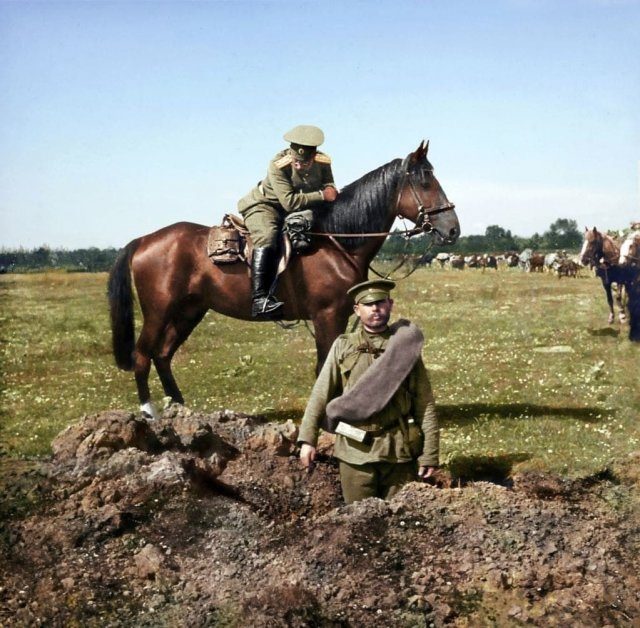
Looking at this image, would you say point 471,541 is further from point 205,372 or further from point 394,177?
point 205,372

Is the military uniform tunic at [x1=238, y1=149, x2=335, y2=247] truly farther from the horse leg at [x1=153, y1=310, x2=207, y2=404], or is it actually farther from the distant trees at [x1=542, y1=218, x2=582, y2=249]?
the distant trees at [x1=542, y1=218, x2=582, y2=249]

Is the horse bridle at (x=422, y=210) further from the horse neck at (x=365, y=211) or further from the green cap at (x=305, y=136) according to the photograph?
the green cap at (x=305, y=136)

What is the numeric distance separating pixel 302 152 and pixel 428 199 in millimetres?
1379

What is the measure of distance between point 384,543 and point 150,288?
464 centimetres

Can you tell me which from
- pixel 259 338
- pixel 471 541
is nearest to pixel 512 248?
pixel 259 338

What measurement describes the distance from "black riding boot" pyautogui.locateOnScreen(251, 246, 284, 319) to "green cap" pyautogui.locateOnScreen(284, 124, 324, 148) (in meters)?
1.30

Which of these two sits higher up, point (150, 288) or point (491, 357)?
point (150, 288)

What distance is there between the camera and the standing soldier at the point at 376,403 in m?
6.82

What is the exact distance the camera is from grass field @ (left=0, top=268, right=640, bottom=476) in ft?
30.9

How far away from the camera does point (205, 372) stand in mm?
10508

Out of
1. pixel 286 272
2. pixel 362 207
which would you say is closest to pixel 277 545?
pixel 286 272

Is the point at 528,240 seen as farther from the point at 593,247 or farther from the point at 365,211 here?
the point at 365,211

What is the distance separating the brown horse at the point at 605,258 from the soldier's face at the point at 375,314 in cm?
616

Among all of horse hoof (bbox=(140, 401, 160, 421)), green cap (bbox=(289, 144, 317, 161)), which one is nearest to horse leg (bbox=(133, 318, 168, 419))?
horse hoof (bbox=(140, 401, 160, 421))
